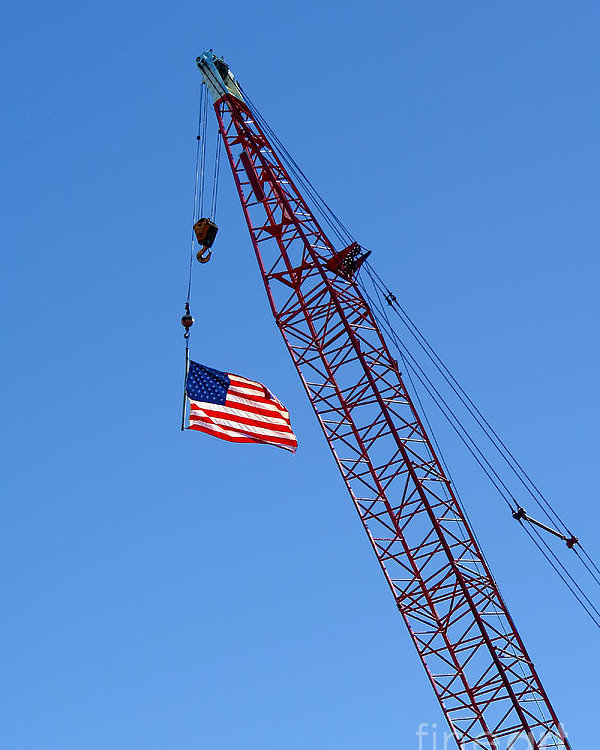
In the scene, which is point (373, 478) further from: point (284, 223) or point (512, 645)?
point (284, 223)

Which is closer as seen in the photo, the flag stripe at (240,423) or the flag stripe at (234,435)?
the flag stripe at (234,435)

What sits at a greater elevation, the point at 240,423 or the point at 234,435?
the point at 240,423

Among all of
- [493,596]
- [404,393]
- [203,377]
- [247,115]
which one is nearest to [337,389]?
[404,393]

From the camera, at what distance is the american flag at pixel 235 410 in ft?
146

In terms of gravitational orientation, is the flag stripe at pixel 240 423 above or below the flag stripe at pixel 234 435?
above

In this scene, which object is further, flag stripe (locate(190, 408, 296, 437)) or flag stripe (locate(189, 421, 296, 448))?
flag stripe (locate(190, 408, 296, 437))

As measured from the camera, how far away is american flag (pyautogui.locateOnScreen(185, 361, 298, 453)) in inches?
1750

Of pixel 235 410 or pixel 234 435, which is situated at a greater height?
pixel 235 410

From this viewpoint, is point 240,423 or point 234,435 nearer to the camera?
point 234,435


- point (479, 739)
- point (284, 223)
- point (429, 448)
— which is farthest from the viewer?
point (284, 223)

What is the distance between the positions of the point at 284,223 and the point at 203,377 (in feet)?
30.6

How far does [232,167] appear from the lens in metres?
52.9

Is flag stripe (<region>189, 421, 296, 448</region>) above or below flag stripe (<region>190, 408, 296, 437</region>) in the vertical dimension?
below

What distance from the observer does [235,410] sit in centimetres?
4547
